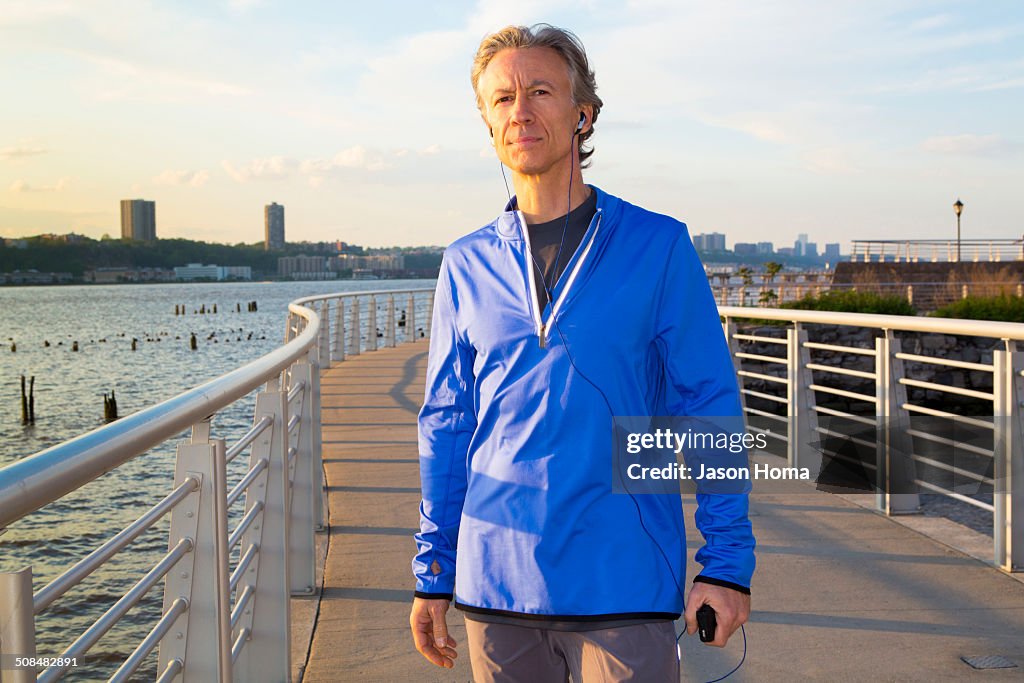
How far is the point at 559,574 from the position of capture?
1486 mm

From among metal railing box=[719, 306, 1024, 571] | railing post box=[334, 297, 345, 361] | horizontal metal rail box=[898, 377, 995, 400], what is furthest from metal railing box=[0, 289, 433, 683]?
railing post box=[334, 297, 345, 361]

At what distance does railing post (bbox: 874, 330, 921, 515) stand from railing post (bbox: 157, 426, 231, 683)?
3.66 metres

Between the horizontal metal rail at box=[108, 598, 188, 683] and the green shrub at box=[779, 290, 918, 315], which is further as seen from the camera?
the green shrub at box=[779, 290, 918, 315]

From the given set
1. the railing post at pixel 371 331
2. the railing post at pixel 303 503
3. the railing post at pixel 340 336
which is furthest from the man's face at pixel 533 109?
the railing post at pixel 371 331

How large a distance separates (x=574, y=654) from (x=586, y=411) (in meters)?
0.38

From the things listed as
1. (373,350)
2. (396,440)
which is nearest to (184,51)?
(373,350)

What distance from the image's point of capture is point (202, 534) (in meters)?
2.01

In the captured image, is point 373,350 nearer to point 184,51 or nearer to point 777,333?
point 777,333

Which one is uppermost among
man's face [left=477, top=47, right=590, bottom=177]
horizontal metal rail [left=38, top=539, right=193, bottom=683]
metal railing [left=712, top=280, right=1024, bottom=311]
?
man's face [left=477, top=47, right=590, bottom=177]

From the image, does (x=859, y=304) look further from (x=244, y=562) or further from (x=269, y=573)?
(x=244, y=562)

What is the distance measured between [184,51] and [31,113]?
149 feet

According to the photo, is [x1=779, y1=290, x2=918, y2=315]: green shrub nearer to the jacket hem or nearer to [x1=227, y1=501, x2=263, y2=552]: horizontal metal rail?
[x1=227, y1=501, x2=263, y2=552]: horizontal metal rail

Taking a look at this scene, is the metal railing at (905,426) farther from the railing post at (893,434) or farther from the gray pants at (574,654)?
the gray pants at (574,654)

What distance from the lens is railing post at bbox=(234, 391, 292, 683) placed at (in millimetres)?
2807
